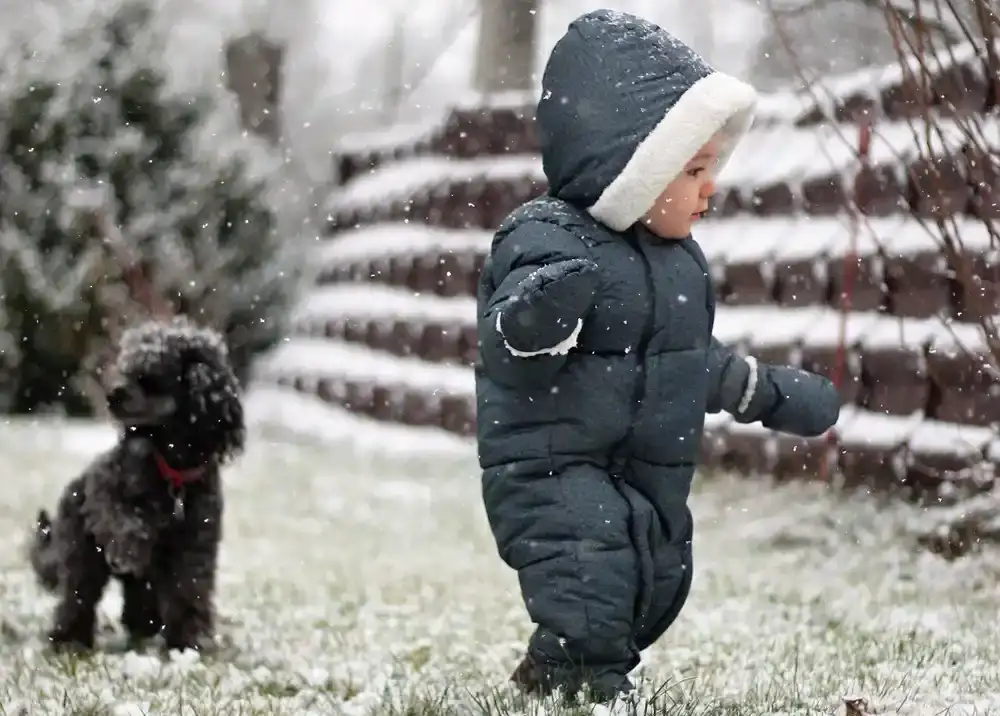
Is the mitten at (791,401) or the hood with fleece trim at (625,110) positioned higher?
the hood with fleece trim at (625,110)

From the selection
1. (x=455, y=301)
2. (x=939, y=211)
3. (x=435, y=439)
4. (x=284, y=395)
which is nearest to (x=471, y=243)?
(x=455, y=301)

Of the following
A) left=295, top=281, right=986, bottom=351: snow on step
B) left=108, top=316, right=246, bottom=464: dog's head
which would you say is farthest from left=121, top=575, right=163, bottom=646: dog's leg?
left=295, top=281, right=986, bottom=351: snow on step

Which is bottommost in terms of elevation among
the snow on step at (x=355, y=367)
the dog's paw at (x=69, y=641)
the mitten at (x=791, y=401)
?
the snow on step at (x=355, y=367)

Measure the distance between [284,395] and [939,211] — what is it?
10.6 meters

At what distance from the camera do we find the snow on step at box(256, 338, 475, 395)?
40.4 feet

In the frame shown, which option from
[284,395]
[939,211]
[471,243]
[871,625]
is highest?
[939,211]

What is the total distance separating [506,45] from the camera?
14.7 metres

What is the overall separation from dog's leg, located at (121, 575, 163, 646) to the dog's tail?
0.92 ft

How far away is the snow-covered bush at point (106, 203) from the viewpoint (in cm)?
1384

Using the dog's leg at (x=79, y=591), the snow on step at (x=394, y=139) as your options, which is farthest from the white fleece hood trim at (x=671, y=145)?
the snow on step at (x=394, y=139)

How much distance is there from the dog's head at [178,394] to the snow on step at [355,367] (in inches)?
250

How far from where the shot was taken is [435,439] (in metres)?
12.0

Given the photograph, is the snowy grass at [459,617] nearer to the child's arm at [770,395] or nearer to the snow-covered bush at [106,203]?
the child's arm at [770,395]

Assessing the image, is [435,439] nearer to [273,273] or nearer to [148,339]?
[273,273]
